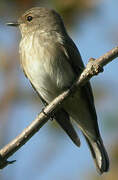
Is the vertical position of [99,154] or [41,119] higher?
[41,119]

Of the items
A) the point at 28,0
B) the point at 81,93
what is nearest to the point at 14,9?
the point at 28,0

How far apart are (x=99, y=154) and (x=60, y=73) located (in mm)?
1097

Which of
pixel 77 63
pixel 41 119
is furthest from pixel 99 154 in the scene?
pixel 41 119

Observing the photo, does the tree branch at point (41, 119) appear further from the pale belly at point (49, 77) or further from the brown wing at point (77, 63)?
the brown wing at point (77, 63)

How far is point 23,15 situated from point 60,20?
1.59ft

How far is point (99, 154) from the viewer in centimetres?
499

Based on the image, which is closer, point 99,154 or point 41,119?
point 41,119

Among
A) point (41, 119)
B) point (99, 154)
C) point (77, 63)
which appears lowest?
point (99, 154)

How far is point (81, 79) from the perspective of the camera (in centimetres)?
336

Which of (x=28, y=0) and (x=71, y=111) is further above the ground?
(x=28, y=0)

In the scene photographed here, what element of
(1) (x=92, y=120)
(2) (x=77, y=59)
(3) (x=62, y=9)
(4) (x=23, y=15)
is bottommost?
(1) (x=92, y=120)

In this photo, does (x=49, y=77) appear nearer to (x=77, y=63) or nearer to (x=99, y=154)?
(x=77, y=63)

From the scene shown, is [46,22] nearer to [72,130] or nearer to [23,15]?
[23,15]

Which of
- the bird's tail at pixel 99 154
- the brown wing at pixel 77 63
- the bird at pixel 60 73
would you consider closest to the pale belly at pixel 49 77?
the bird at pixel 60 73
